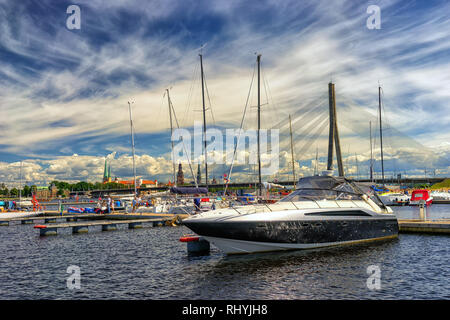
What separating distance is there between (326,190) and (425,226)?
10.0m

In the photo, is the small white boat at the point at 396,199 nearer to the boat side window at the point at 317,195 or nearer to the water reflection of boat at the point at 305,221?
the water reflection of boat at the point at 305,221

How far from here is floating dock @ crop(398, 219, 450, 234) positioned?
26.8m

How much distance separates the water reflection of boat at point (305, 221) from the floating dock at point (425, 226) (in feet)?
12.8

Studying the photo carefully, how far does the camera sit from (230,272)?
56.5ft

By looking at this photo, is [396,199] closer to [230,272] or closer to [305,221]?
[305,221]

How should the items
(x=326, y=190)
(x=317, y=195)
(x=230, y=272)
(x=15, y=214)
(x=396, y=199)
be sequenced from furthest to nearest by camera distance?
1. (x=396, y=199)
2. (x=15, y=214)
3. (x=326, y=190)
4. (x=317, y=195)
5. (x=230, y=272)

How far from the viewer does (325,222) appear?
2155 cm

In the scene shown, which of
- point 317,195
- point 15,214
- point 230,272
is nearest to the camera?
point 230,272

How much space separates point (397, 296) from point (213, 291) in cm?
697

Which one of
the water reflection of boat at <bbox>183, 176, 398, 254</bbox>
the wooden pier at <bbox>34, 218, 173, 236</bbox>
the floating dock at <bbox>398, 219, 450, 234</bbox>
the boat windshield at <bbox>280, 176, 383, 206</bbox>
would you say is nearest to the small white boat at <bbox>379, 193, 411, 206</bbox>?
the floating dock at <bbox>398, 219, 450, 234</bbox>

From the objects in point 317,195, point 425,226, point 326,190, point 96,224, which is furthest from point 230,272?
point 96,224

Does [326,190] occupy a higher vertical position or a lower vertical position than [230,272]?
higher

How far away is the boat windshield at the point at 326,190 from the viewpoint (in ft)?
76.9
